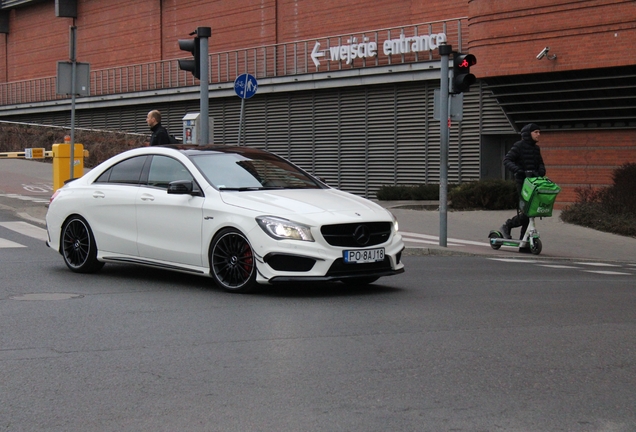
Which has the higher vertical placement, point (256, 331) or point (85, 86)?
point (85, 86)

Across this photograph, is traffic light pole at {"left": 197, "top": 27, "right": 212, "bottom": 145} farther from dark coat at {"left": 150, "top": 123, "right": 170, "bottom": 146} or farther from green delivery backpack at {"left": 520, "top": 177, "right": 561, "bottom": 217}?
green delivery backpack at {"left": 520, "top": 177, "right": 561, "bottom": 217}

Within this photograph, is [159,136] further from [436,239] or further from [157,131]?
[436,239]

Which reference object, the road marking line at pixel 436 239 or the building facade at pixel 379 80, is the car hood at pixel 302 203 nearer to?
the building facade at pixel 379 80

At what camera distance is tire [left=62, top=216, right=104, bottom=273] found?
36.2 feet

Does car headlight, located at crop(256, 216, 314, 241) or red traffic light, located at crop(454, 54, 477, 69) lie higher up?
red traffic light, located at crop(454, 54, 477, 69)

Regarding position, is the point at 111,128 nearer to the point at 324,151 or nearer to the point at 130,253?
the point at 324,151

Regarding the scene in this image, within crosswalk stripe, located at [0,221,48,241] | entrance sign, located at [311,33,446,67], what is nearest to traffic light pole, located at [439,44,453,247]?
crosswalk stripe, located at [0,221,48,241]

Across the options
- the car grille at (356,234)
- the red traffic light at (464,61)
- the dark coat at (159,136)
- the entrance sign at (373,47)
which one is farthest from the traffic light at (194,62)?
the entrance sign at (373,47)

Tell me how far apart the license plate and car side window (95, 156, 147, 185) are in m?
2.81

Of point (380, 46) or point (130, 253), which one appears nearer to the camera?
point (130, 253)

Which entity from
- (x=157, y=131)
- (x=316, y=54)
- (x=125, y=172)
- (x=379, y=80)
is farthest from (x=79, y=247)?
(x=316, y=54)

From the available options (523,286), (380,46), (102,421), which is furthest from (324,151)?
(102,421)

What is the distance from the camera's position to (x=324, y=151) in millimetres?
32406

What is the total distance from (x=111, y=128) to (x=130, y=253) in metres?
33.6
